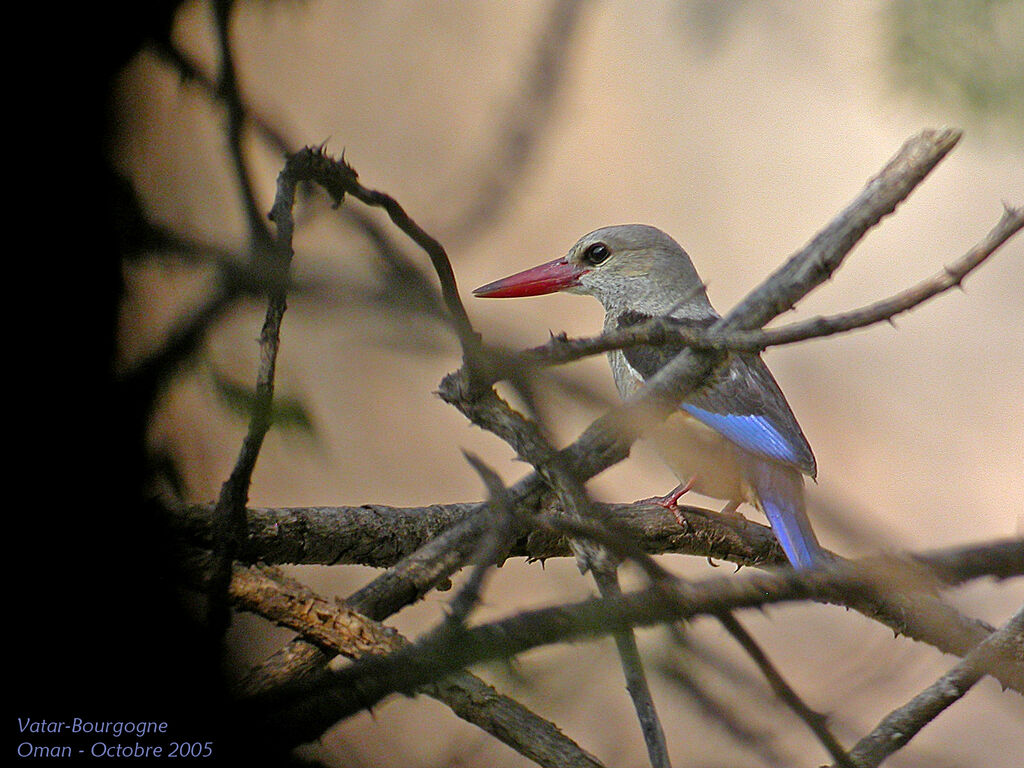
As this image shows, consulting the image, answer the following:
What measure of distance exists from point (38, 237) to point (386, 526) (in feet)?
1.89

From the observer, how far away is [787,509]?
1643 millimetres

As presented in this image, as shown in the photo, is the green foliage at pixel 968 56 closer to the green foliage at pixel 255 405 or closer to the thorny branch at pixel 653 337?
the thorny branch at pixel 653 337

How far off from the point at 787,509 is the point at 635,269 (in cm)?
73

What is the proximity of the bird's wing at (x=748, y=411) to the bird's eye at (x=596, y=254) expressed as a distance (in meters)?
0.34

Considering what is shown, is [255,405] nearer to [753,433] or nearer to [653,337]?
[653,337]

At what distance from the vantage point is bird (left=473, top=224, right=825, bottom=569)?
1672 mm

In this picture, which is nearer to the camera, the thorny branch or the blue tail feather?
the thorny branch

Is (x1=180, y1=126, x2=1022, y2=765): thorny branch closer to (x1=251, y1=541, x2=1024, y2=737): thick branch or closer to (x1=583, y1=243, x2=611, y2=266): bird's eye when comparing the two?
(x1=251, y1=541, x2=1024, y2=737): thick branch

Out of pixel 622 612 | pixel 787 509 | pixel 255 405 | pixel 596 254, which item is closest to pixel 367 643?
pixel 255 405

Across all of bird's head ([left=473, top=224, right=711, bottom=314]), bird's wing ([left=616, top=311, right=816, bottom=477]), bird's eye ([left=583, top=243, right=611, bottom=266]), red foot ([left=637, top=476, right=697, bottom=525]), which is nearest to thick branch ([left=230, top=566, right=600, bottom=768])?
red foot ([left=637, top=476, right=697, bottom=525])

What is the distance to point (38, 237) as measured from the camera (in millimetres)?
1024

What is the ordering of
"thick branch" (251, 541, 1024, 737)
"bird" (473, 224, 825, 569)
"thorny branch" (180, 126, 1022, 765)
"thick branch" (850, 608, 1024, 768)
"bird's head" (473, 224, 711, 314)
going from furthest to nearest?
"bird's head" (473, 224, 711, 314) → "bird" (473, 224, 825, 569) → "thick branch" (850, 608, 1024, 768) → "thorny branch" (180, 126, 1022, 765) → "thick branch" (251, 541, 1024, 737)

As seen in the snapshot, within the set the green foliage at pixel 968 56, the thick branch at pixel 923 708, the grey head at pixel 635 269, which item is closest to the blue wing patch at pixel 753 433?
the grey head at pixel 635 269

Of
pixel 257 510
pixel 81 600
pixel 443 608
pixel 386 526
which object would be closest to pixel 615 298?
pixel 386 526
